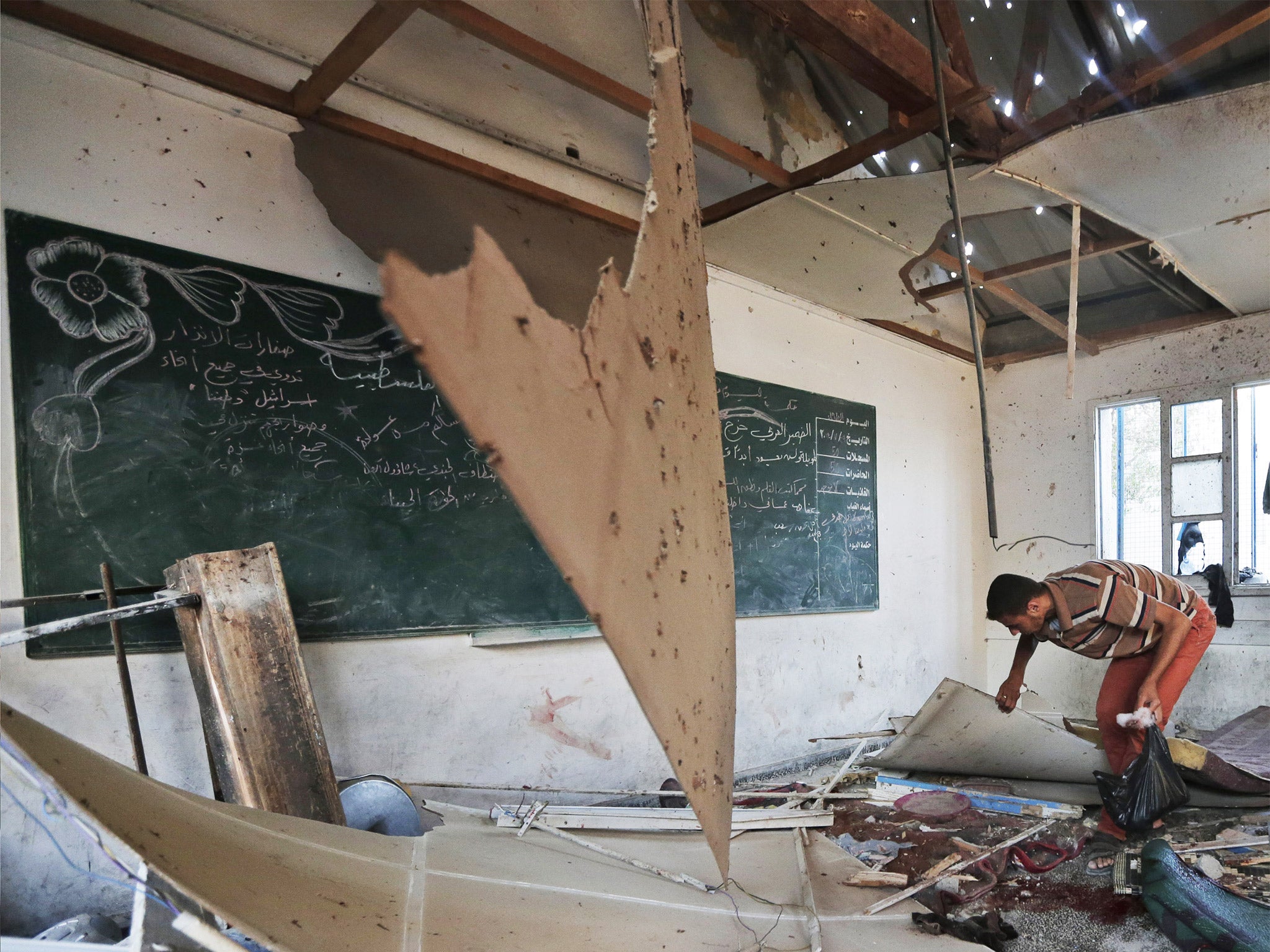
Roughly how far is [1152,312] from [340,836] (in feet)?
20.4

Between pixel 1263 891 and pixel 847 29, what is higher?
pixel 847 29

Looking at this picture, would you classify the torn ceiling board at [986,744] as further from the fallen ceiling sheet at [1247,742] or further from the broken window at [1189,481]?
the broken window at [1189,481]

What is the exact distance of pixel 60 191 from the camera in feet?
7.09

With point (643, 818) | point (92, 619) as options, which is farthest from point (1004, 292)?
point (92, 619)

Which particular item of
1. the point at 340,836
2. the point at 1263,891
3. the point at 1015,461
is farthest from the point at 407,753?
the point at 1015,461

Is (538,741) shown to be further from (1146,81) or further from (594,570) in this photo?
(1146,81)

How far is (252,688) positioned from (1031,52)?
3869 millimetres

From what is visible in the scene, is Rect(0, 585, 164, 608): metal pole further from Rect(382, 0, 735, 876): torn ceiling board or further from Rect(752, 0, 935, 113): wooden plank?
Rect(752, 0, 935, 113): wooden plank

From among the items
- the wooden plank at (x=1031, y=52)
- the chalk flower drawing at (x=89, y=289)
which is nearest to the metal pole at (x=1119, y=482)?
A: the wooden plank at (x=1031, y=52)

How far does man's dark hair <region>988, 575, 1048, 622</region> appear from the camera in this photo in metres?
2.83

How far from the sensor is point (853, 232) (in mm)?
3494

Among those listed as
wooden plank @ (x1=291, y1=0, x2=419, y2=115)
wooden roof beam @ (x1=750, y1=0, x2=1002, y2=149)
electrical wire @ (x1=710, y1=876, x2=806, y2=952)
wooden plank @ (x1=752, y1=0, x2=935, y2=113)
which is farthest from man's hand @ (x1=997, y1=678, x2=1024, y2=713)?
wooden plank @ (x1=291, y1=0, x2=419, y2=115)

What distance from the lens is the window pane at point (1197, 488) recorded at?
Result: 5004mm

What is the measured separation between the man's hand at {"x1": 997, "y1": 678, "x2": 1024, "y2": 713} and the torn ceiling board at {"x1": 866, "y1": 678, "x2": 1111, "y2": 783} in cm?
2
